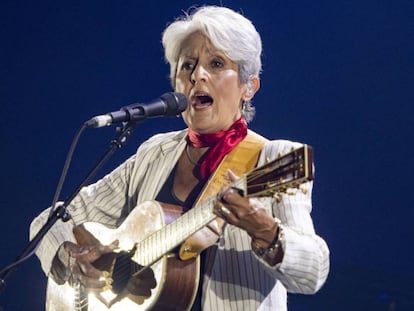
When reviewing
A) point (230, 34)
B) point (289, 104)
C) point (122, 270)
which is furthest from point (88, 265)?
point (289, 104)

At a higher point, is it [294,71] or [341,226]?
[294,71]

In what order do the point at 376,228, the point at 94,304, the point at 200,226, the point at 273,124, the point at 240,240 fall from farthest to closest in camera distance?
the point at 273,124 → the point at 376,228 → the point at 94,304 → the point at 240,240 → the point at 200,226

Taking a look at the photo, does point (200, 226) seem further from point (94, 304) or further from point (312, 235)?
point (94, 304)

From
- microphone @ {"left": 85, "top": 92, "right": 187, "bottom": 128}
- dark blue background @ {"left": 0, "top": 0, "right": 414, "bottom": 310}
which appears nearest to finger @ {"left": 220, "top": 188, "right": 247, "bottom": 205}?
microphone @ {"left": 85, "top": 92, "right": 187, "bottom": 128}

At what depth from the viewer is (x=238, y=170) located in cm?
262

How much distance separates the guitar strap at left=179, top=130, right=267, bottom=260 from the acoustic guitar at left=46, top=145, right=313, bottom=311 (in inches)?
1.8

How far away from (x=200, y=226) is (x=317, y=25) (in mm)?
2024

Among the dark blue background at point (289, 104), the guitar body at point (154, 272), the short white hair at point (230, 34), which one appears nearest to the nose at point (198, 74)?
the short white hair at point (230, 34)

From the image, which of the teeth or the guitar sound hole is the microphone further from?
the guitar sound hole

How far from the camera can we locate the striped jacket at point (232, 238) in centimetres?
227

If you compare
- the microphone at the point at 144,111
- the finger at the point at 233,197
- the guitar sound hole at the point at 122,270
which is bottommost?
the guitar sound hole at the point at 122,270

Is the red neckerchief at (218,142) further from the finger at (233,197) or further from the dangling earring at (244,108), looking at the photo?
the finger at (233,197)

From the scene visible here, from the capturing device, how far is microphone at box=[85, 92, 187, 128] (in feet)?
7.30

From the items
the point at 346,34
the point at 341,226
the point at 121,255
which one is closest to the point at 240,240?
the point at 121,255
